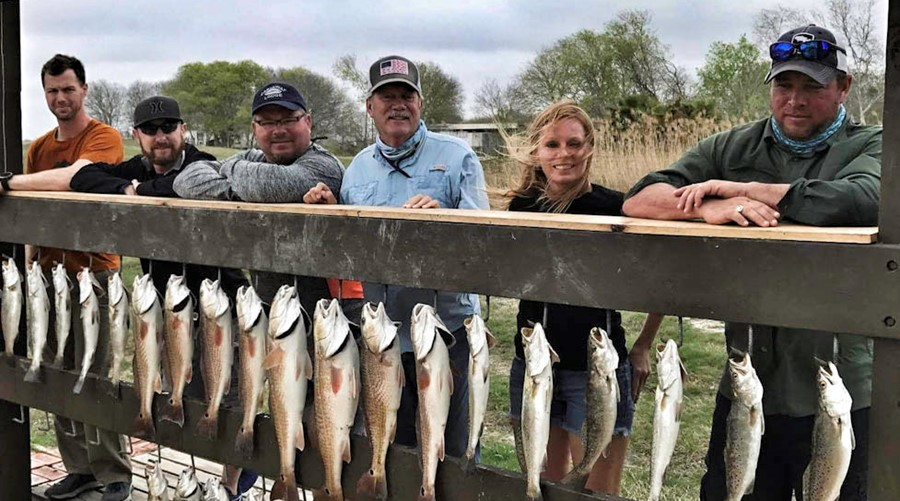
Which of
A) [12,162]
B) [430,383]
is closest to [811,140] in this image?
[430,383]

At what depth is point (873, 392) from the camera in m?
1.95

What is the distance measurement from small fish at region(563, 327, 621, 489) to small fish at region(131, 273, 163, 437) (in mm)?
1562

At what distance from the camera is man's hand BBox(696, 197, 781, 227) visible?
2070 millimetres

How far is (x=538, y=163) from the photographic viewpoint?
3.45m

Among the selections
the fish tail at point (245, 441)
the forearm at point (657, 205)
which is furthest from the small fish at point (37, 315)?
the forearm at point (657, 205)

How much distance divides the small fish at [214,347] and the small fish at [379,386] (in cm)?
58

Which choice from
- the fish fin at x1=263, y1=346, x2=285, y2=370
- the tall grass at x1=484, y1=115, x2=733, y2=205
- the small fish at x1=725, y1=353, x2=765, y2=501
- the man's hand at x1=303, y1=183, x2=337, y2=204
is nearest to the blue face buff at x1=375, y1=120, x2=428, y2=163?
the man's hand at x1=303, y1=183, x2=337, y2=204

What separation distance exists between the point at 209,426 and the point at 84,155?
202 centimetres

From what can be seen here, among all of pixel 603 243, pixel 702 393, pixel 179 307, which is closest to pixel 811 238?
pixel 603 243

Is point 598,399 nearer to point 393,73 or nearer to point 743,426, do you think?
point 743,426

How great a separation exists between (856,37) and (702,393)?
540 inches

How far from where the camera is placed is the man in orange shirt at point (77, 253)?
4375 mm

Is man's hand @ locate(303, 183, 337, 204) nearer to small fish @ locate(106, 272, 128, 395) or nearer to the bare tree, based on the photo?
small fish @ locate(106, 272, 128, 395)

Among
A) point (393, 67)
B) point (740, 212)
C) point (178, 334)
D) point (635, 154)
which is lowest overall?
point (178, 334)
